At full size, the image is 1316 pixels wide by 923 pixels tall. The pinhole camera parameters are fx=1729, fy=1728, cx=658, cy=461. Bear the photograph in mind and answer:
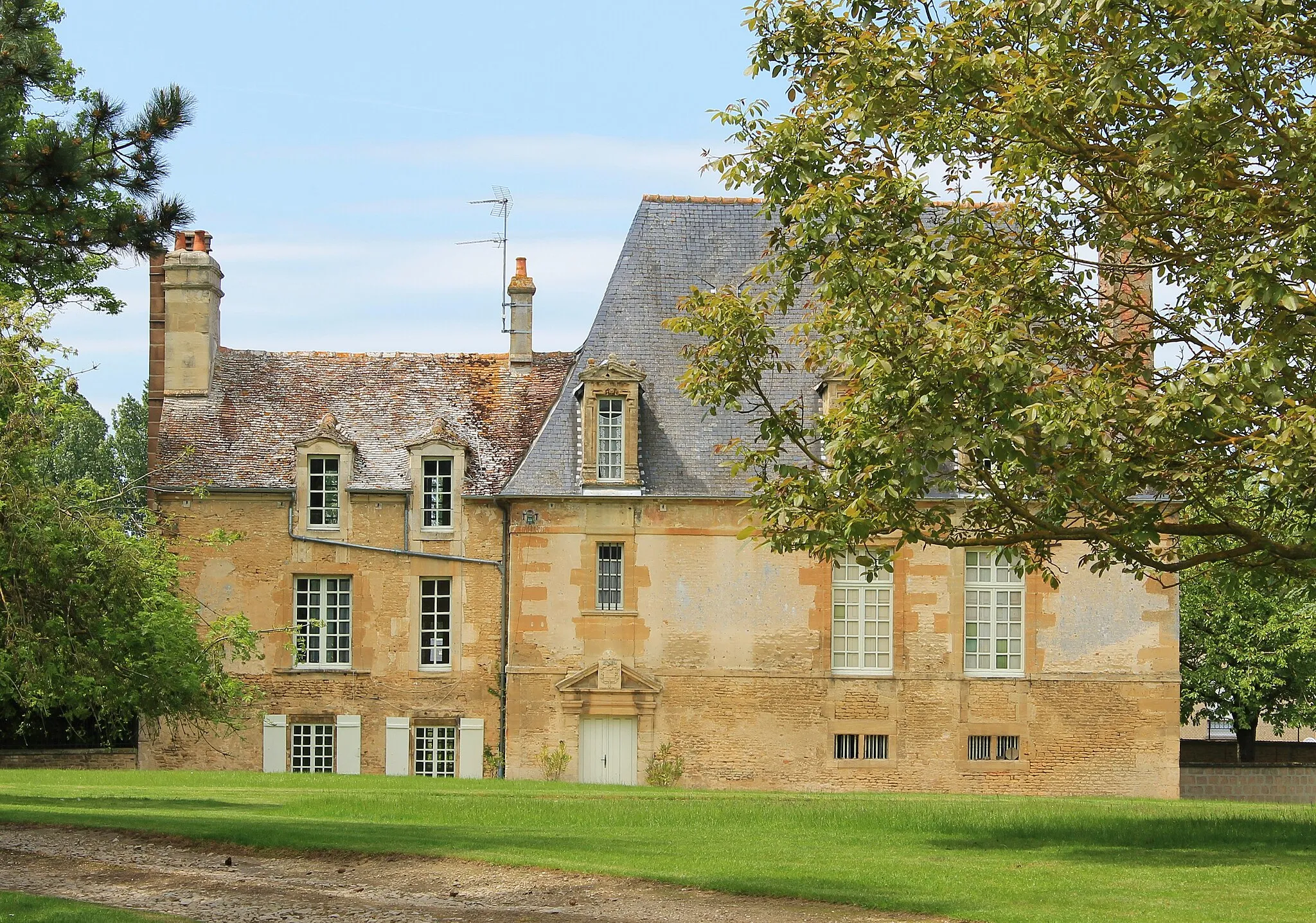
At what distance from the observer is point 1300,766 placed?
131 feet

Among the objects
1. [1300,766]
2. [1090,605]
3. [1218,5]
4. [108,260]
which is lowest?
[1300,766]

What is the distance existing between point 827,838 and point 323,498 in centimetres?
1704

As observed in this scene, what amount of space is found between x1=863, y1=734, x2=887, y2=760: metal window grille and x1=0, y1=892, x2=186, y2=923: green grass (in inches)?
825

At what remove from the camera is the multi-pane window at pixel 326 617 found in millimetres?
32375

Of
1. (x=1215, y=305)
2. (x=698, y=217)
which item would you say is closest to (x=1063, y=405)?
(x=1215, y=305)

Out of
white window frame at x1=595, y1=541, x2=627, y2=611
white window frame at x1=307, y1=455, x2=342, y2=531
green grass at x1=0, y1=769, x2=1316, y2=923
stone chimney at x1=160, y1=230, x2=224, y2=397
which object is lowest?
green grass at x1=0, y1=769, x2=1316, y2=923

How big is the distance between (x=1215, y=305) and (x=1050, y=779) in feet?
56.8

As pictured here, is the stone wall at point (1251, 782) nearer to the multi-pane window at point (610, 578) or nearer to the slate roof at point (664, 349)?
the slate roof at point (664, 349)

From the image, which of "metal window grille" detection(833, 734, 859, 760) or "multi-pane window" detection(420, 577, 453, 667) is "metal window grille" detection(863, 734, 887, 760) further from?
"multi-pane window" detection(420, 577, 453, 667)

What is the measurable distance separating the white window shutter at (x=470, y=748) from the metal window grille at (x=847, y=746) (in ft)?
21.4

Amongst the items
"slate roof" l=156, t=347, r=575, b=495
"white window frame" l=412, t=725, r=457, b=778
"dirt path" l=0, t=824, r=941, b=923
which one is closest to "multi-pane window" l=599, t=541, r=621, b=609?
"slate roof" l=156, t=347, r=575, b=495

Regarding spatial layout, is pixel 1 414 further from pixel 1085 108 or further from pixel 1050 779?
pixel 1050 779

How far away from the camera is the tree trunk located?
4153 centimetres

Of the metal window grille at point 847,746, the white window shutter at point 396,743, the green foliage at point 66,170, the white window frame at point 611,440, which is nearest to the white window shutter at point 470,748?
the white window shutter at point 396,743
